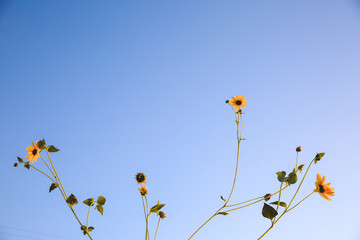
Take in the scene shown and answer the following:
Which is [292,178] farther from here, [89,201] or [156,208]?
[89,201]

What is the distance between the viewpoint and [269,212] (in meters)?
0.79

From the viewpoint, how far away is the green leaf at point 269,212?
779 mm

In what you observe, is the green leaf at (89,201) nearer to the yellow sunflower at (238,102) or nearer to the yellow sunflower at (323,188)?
the yellow sunflower at (323,188)

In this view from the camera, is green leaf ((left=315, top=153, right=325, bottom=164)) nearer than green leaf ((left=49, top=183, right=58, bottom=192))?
No

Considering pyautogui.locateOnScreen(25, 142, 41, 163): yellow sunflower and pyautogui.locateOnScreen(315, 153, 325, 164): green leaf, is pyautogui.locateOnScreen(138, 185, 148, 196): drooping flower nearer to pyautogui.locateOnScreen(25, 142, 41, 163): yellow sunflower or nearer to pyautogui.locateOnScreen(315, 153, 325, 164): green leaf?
pyautogui.locateOnScreen(25, 142, 41, 163): yellow sunflower

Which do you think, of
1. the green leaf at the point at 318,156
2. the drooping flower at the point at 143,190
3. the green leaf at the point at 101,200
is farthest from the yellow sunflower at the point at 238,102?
the green leaf at the point at 101,200

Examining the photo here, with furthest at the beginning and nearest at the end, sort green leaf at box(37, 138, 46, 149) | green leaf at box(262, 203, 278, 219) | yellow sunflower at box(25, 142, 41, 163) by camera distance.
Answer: yellow sunflower at box(25, 142, 41, 163) → green leaf at box(37, 138, 46, 149) → green leaf at box(262, 203, 278, 219)

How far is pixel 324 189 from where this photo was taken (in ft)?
3.19

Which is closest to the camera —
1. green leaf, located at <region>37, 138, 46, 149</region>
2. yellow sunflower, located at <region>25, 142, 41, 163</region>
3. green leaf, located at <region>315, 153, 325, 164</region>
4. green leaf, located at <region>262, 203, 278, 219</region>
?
green leaf, located at <region>262, 203, 278, 219</region>

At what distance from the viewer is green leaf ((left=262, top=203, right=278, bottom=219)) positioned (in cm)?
78

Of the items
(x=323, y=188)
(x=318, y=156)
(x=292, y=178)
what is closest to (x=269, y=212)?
(x=292, y=178)

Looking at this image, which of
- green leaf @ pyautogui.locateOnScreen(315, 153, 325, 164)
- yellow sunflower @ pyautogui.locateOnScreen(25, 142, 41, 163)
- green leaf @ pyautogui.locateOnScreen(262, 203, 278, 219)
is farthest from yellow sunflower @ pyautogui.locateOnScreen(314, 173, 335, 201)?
yellow sunflower @ pyautogui.locateOnScreen(25, 142, 41, 163)

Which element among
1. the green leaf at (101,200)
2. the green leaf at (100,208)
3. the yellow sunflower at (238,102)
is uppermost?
the yellow sunflower at (238,102)

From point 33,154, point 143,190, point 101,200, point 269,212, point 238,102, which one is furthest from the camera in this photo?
point 238,102
